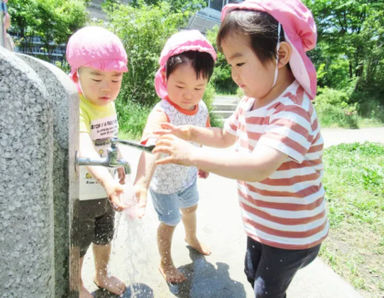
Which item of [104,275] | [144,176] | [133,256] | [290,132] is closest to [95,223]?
[104,275]

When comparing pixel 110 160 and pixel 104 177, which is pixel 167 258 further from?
pixel 110 160

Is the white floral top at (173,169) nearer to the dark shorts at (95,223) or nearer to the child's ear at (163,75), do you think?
the child's ear at (163,75)

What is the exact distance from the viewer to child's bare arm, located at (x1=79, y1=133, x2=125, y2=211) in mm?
1423

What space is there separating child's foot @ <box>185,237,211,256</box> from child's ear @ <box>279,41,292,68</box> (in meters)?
1.67

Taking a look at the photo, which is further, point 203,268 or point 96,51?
point 203,268

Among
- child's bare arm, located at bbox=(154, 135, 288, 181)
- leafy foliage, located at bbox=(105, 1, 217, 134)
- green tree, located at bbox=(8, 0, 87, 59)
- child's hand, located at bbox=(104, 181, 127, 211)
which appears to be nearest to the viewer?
child's bare arm, located at bbox=(154, 135, 288, 181)

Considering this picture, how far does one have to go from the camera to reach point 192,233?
250 centimetres

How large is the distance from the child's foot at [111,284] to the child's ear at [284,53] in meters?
1.69

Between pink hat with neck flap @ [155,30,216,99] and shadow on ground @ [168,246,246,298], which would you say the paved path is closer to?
shadow on ground @ [168,246,246,298]

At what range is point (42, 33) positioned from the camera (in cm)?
991

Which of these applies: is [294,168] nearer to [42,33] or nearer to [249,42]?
[249,42]

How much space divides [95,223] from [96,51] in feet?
3.35

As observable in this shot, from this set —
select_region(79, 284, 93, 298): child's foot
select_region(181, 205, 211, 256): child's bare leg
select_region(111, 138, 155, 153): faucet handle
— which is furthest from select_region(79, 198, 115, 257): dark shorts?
select_region(111, 138, 155, 153): faucet handle

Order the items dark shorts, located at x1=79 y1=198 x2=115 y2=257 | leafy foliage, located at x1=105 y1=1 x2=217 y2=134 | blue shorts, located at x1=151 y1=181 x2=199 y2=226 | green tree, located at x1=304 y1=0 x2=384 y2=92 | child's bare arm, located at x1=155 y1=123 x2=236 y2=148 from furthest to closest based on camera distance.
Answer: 1. green tree, located at x1=304 y1=0 x2=384 y2=92
2. leafy foliage, located at x1=105 y1=1 x2=217 y2=134
3. blue shorts, located at x1=151 y1=181 x2=199 y2=226
4. dark shorts, located at x1=79 y1=198 x2=115 y2=257
5. child's bare arm, located at x1=155 y1=123 x2=236 y2=148
